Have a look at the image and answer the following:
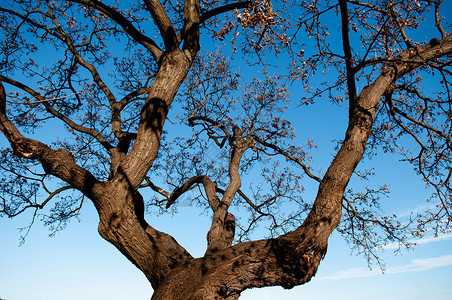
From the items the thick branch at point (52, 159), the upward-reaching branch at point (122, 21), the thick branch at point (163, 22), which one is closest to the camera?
the thick branch at point (52, 159)

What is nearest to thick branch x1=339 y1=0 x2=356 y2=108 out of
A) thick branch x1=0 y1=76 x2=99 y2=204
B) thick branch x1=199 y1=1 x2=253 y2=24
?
thick branch x1=199 y1=1 x2=253 y2=24

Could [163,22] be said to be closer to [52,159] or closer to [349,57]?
[52,159]

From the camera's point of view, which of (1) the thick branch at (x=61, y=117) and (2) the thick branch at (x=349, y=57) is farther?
(1) the thick branch at (x=61, y=117)

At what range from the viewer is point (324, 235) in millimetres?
3586

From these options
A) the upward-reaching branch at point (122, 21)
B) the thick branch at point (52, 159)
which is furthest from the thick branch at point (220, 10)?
the thick branch at point (52, 159)

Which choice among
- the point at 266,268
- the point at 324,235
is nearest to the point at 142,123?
the point at 266,268

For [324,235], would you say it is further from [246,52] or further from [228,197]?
[246,52]

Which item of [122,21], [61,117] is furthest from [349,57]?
[61,117]

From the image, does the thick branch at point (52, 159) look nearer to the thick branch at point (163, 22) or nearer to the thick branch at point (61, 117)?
the thick branch at point (61, 117)

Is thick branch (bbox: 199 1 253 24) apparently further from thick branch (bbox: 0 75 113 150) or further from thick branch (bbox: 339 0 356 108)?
thick branch (bbox: 0 75 113 150)

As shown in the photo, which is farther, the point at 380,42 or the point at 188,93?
the point at 188,93

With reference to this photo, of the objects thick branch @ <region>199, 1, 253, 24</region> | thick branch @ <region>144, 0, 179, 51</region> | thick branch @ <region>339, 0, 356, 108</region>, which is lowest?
thick branch @ <region>339, 0, 356, 108</region>

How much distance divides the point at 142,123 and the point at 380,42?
4.04 m

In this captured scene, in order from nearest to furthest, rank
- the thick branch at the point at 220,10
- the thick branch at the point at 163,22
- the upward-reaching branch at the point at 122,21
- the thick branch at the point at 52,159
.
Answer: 1. the thick branch at the point at 52,159
2. the thick branch at the point at 163,22
3. the upward-reaching branch at the point at 122,21
4. the thick branch at the point at 220,10
